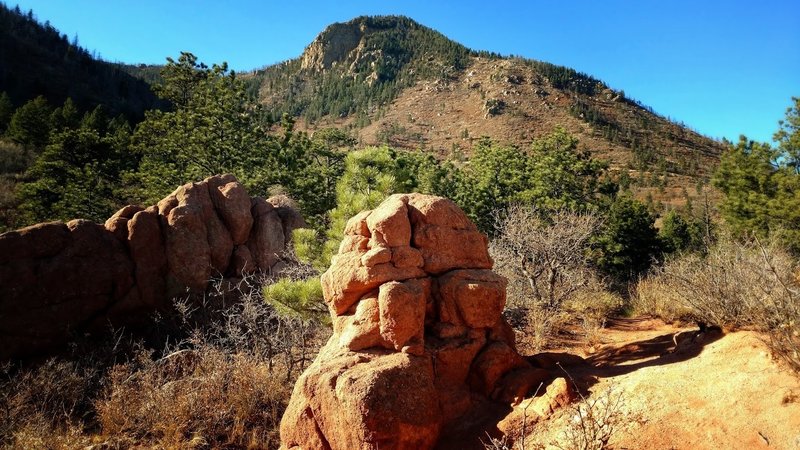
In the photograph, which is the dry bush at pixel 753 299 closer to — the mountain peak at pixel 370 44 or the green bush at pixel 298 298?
the green bush at pixel 298 298

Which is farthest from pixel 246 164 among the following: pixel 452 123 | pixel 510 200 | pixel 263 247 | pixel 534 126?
pixel 452 123

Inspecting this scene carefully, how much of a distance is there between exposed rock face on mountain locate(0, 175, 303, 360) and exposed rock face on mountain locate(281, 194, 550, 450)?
7.85 m

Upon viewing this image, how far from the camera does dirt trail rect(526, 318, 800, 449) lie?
4031 millimetres

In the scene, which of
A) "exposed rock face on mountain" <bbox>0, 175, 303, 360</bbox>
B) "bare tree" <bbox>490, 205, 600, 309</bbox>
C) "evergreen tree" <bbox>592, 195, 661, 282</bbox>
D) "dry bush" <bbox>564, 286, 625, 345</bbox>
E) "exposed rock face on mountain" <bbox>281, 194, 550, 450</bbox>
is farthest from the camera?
"evergreen tree" <bbox>592, 195, 661, 282</bbox>

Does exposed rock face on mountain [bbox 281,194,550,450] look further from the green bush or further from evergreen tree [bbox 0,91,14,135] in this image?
evergreen tree [bbox 0,91,14,135]

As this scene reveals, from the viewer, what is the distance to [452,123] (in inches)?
2749

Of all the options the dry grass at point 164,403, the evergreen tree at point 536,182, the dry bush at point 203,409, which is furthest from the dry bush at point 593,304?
the dry bush at point 203,409

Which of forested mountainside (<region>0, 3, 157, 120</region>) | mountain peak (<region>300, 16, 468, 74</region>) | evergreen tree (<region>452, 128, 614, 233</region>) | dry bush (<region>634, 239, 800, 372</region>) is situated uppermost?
mountain peak (<region>300, 16, 468, 74</region>)

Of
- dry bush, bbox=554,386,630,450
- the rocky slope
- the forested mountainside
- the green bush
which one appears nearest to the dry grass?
the green bush

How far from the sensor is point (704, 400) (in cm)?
444

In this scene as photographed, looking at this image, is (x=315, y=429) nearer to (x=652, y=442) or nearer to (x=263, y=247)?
(x=652, y=442)

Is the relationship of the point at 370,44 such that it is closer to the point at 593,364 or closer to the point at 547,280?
the point at 547,280

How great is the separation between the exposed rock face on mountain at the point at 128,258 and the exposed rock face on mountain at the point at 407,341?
785cm

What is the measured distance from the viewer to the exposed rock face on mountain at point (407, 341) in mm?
4582
